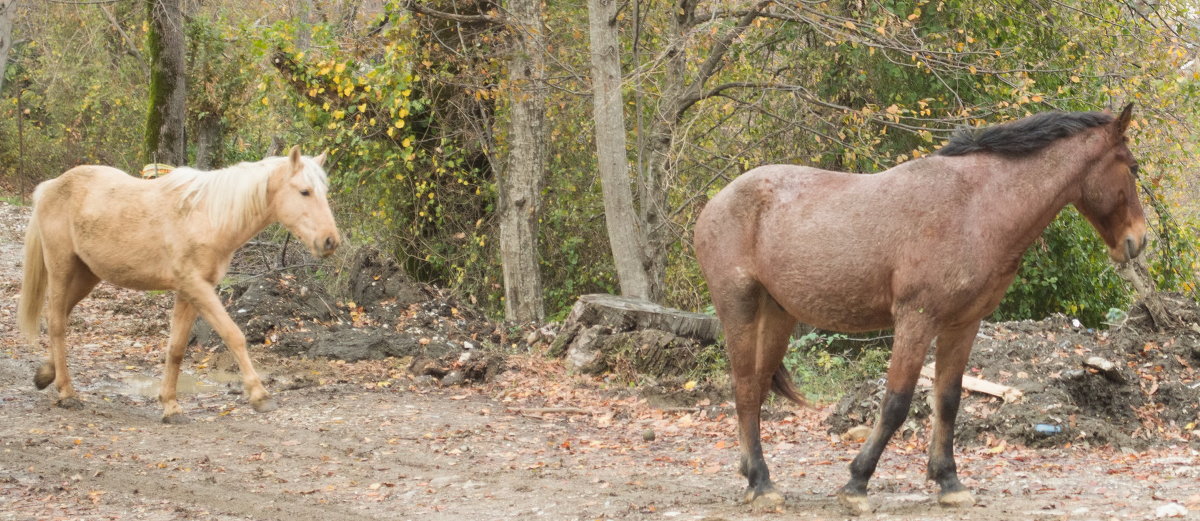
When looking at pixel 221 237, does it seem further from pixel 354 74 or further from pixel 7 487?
pixel 354 74

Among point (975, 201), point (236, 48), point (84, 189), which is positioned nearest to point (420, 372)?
point (84, 189)

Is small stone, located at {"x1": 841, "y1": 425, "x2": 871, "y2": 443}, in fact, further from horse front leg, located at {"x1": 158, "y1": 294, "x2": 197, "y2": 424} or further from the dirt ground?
horse front leg, located at {"x1": 158, "y1": 294, "x2": 197, "y2": 424}

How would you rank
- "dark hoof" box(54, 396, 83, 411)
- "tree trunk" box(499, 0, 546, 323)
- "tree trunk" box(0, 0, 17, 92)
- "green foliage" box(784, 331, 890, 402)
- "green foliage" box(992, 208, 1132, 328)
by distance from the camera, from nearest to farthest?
"dark hoof" box(54, 396, 83, 411) → "green foliage" box(784, 331, 890, 402) → "tree trunk" box(0, 0, 17, 92) → "tree trunk" box(499, 0, 546, 323) → "green foliage" box(992, 208, 1132, 328)

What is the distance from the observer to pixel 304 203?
7883 mm

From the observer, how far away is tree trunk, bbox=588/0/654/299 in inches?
435

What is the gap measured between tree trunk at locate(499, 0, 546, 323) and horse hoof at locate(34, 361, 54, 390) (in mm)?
5364

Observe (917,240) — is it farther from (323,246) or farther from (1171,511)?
(323,246)

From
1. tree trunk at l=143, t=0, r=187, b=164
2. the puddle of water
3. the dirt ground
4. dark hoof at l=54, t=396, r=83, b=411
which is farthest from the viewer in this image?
tree trunk at l=143, t=0, r=187, b=164

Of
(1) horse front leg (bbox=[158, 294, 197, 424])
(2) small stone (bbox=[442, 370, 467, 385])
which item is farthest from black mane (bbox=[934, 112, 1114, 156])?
(1) horse front leg (bbox=[158, 294, 197, 424])

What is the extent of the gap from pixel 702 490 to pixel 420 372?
4.76 m

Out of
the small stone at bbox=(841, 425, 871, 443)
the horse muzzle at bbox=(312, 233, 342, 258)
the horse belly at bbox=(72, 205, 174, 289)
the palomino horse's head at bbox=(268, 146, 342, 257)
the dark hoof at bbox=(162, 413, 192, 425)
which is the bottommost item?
the dark hoof at bbox=(162, 413, 192, 425)

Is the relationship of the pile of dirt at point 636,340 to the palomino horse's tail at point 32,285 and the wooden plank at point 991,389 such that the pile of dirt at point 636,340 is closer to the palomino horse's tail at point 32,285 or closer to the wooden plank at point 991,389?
the wooden plank at point 991,389

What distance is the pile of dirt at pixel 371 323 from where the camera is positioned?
10742mm

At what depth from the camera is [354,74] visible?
12758mm
